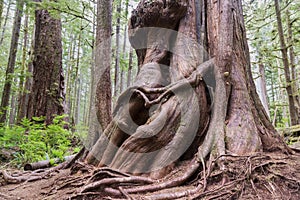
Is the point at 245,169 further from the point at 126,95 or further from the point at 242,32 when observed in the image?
the point at 242,32

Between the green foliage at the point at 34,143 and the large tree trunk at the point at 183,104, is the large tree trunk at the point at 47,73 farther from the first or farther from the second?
the large tree trunk at the point at 183,104

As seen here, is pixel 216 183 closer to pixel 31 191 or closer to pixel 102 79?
pixel 31 191

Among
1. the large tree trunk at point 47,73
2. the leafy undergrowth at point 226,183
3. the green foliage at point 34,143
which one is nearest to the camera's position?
the leafy undergrowth at point 226,183

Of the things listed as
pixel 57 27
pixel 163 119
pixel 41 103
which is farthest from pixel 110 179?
pixel 57 27

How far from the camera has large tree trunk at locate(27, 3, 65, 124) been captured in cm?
748

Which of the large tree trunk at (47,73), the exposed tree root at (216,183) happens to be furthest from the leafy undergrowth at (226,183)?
the large tree trunk at (47,73)

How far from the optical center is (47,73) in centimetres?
772

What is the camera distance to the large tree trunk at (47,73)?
748 cm

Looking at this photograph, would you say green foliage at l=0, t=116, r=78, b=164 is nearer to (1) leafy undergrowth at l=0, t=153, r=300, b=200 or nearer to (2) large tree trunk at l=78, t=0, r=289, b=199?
(2) large tree trunk at l=78, t=0, r=289, b=199

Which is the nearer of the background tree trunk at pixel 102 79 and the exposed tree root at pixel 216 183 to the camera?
the exposed tree root at pixel 216 183

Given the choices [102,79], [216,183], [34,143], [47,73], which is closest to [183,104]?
[216,183]

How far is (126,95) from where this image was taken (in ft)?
10.5

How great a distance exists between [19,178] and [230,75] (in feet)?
11.5

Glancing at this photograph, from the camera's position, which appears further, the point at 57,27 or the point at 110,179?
the point at 57,27
